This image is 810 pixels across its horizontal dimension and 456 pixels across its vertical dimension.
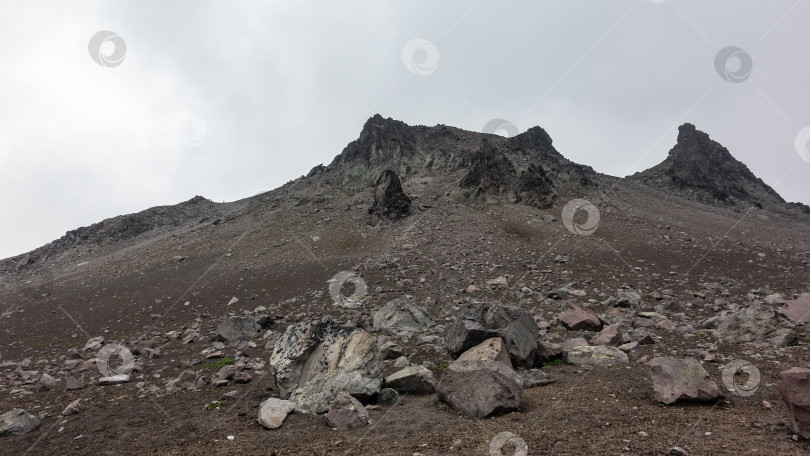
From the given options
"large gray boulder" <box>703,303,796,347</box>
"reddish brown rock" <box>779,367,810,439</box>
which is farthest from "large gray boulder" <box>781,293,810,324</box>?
"reddish brown rock" <box>779,367,810,439</box>

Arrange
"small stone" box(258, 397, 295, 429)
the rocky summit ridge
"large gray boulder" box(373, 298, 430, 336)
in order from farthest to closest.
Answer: the rocky summit ridge < "large gray boulder" box(373, 298, 430, 336) < "small stone" box(258, 397, 295, 429)

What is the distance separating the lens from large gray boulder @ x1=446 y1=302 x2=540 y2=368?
10.3 m

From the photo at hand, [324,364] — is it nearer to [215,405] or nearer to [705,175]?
[215,405]

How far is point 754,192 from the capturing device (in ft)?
214

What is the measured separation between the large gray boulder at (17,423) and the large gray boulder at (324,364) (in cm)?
470

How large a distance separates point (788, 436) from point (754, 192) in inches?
3093

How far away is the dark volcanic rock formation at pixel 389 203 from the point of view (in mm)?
37094

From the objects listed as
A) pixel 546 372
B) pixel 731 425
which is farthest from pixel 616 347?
pixel 731 425

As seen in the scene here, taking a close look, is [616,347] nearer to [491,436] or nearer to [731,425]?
[731,425]

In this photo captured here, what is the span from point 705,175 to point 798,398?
69.2 meters

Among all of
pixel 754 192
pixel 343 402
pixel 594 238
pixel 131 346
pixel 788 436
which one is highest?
pixel 754 192

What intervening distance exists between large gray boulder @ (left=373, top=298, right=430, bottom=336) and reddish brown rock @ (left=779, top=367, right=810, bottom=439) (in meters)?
10.2

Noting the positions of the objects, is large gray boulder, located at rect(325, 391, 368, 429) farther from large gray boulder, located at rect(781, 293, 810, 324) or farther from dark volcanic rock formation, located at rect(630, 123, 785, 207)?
dark volcanic rock formation, located at rect(630, 123, 785, 207)

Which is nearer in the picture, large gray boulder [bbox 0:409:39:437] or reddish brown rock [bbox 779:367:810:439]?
reddish brown rock [bbox 779:367:810:439]
